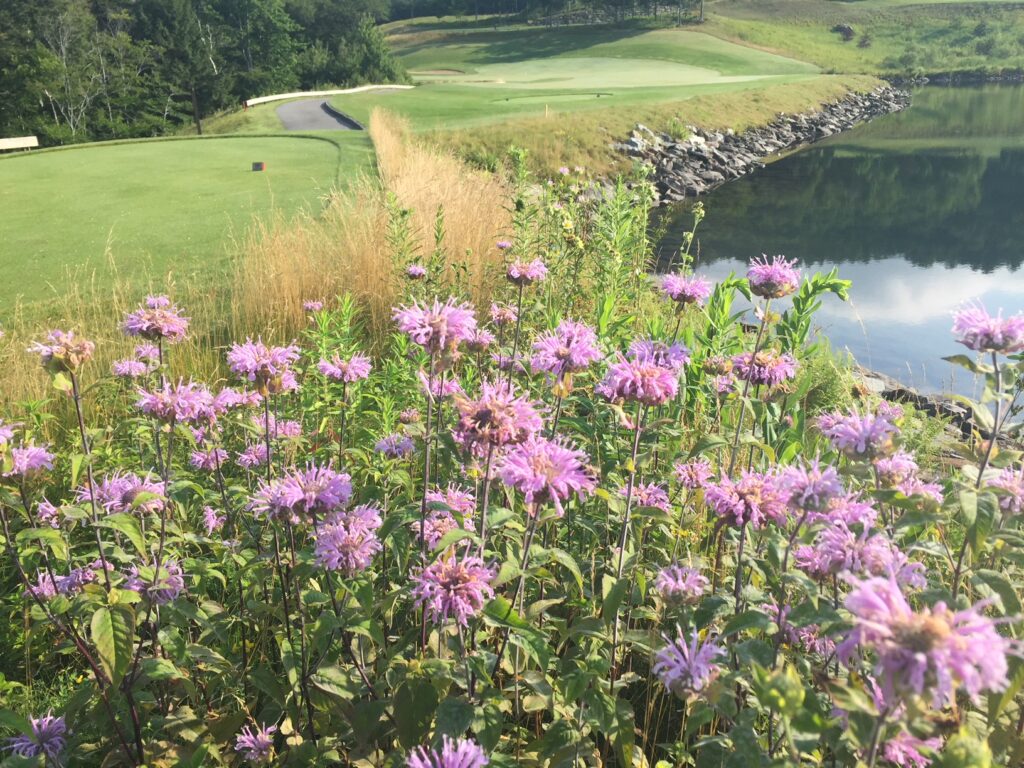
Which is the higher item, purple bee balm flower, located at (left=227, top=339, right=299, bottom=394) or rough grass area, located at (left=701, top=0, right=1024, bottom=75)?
rough grass area, located at (left=701, top=0, right=1024, bottom=75)

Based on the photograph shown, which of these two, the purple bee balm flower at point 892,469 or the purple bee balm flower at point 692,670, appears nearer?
the purple bee balm flower at point 692,670

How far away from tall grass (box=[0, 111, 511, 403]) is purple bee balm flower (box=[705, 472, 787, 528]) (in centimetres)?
334

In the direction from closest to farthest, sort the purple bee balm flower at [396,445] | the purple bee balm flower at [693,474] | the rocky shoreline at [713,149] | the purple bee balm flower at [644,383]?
the purple bee balm flower at [644,383]
the purple bee balm flower at [693,474]
the purple bee balm flower at [396,445]
the rocky shoreline at [713,149]

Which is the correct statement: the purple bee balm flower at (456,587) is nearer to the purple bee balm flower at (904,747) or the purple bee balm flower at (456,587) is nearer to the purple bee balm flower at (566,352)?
the purple bee balm flower at (566,352)

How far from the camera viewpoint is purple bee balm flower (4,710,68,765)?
166cm

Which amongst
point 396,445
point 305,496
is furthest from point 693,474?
point 305,496

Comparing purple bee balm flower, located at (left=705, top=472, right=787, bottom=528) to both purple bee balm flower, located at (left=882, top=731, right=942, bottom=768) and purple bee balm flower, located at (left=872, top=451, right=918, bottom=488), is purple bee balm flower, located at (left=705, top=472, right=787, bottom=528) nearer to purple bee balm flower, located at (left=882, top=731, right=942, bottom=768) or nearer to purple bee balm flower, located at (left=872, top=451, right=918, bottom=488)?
purple bee balm flower, located at (left=872, top=451, right=918, bottom=488)

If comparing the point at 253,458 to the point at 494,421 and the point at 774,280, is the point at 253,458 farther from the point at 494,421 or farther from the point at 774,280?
the point at 774,280

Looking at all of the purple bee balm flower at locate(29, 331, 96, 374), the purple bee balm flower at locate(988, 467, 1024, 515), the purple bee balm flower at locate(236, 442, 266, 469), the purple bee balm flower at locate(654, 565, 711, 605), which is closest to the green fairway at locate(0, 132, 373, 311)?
the purple bee balm flower at locate(236, 442, 266, 469)

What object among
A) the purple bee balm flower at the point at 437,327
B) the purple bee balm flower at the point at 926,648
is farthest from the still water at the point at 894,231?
the purple bee balm flower at the point at 926,648

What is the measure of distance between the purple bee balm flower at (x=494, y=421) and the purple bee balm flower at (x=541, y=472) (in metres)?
A: 0.04

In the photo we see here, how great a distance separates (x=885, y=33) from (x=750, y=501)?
84.6 m

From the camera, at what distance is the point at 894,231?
1568 cm

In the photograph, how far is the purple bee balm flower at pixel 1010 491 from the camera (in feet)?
5.00
